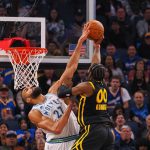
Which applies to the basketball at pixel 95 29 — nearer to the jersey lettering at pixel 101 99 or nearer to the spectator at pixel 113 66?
the jersey lettering at pixel 101 99

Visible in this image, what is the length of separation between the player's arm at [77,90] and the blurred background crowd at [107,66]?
2.18 m

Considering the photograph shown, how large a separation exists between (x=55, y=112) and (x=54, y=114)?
1.1 inches

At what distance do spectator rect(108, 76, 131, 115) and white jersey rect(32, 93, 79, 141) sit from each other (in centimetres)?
392

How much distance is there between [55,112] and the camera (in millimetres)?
8844

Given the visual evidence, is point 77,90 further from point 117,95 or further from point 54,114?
point 117,95

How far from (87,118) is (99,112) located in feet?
0.53

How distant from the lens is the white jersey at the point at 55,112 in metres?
8.79

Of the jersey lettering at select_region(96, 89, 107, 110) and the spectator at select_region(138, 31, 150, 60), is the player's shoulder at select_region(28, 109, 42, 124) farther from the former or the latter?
the spectator at select_region(138, 31, 150, 60)

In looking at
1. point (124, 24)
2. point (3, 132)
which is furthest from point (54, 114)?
point (124, 24)

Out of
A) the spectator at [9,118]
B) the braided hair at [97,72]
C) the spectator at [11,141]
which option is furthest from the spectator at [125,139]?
the braided hair at [97,72]

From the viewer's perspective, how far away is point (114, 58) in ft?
46.0

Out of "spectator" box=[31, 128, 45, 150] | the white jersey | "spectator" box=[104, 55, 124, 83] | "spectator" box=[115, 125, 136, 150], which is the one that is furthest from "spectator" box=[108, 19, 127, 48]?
the white jersey

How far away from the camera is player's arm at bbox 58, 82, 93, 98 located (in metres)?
8.16

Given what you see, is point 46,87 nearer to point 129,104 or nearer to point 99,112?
point 129,104
